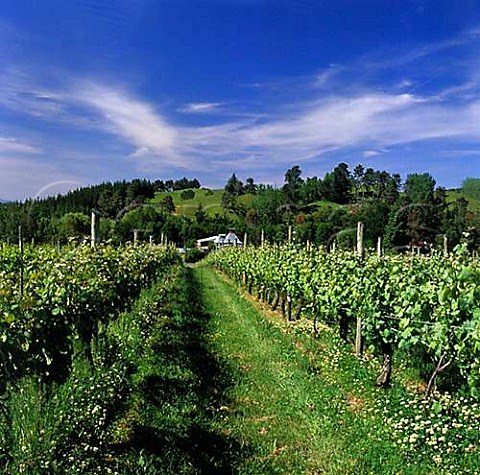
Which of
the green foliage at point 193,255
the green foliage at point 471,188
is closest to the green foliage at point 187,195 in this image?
the green foliage at point 193,255

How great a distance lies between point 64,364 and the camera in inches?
158

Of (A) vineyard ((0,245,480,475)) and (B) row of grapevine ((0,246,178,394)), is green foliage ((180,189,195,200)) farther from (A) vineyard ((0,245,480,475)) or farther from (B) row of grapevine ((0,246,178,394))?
(B) row of grapevine ((0,246,178,394))

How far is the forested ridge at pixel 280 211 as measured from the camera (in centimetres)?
2827

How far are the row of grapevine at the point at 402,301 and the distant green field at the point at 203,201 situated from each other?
75358 millimetres

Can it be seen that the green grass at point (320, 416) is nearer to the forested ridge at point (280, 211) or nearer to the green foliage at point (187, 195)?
the forested ridge at point (280, 211)

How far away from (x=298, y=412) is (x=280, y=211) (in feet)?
199

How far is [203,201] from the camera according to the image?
93.9 metres

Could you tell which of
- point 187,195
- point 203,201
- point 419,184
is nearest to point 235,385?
point 419,184

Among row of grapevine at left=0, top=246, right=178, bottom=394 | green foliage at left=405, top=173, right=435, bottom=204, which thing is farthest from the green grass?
green foliage at left=405, top=173, right=435, bottom=204

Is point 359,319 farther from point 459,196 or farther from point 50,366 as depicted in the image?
point 459,196

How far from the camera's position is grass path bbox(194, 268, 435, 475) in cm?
445

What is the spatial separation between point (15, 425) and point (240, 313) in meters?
9.29

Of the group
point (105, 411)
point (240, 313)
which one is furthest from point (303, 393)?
point (240, 313)

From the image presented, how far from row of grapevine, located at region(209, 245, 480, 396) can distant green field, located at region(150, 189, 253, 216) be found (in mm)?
75358
